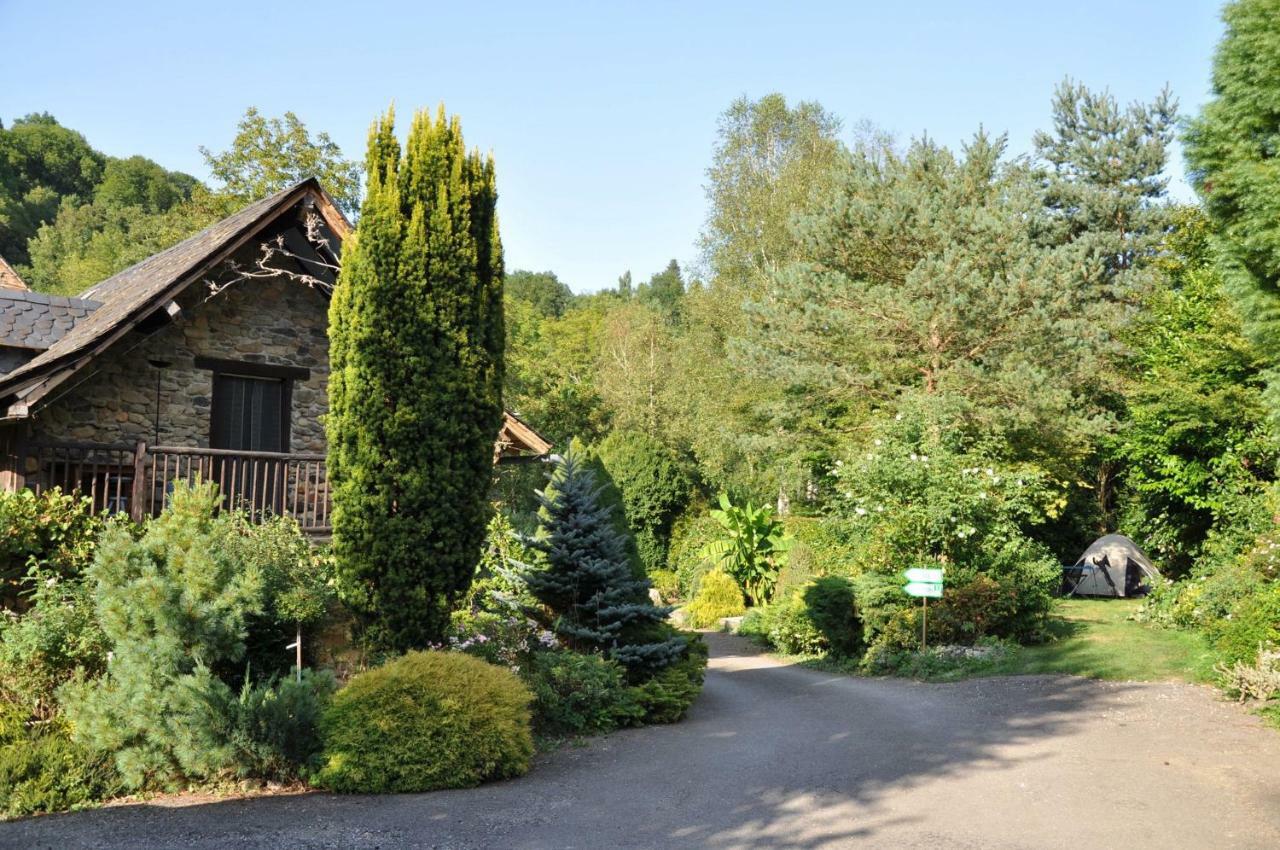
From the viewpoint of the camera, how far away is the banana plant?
2094cm

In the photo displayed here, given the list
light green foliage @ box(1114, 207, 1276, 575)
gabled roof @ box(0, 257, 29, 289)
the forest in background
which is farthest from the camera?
light green foliage @ box(1114, 207, 1276, 575)

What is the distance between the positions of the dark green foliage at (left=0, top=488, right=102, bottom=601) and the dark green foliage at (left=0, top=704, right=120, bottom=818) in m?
2.42

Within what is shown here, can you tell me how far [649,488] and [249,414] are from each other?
15146 millimetres

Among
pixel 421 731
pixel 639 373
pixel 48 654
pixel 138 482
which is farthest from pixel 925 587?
pixel 639 373

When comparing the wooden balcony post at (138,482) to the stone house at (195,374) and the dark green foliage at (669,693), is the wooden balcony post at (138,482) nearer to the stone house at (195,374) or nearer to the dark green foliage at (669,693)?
the stone house at (195,374)

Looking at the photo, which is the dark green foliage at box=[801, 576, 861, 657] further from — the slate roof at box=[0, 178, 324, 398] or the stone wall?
the slate roof at box=[0, 178, 324, 398]

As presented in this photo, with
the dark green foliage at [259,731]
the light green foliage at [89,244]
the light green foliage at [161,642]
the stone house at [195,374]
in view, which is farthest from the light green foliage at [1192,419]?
the light green foliage at [89,244]

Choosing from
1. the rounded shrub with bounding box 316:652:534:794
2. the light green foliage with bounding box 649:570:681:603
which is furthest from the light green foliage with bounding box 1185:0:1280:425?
the light green foliage with bounding box 649:570:681:603

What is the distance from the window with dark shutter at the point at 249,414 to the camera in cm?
1359

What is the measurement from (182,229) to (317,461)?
2057cm

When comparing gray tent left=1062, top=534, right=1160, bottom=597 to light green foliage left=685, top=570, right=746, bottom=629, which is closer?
light green foliage left=685, top=570, right=746, bottom=629

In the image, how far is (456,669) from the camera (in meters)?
8.12

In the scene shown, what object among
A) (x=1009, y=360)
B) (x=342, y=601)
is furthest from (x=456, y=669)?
(x=1009, y=360)

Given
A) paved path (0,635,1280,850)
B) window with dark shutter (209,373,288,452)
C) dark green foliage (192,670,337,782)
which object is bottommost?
paved path (0,635,1280,850)
